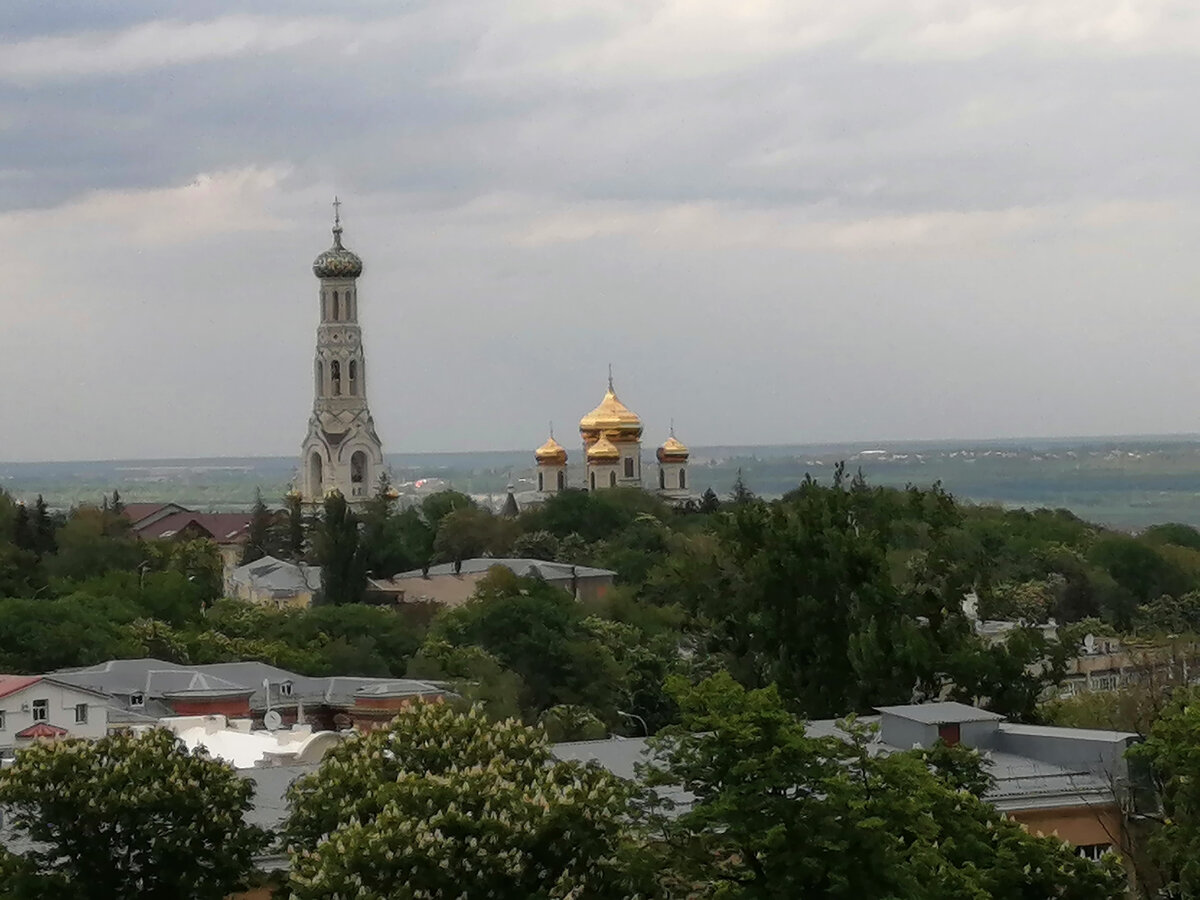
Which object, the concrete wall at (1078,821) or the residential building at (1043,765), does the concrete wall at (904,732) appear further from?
the concrete wall at (1078,821)

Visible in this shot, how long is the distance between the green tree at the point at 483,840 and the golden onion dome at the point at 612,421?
371 ft

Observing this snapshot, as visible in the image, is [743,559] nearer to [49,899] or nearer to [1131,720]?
[1131,720]

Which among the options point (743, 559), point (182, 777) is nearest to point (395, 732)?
point (182, 777)

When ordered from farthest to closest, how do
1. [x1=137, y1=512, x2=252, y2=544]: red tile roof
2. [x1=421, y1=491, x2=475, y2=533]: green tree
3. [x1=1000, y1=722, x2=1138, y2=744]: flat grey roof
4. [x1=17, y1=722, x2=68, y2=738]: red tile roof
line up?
1. [x1=137, y1=512, x2=252, y2=544]: red tile roof
2. [x1=421, y1=491, x2=475, y2=533]: green tree
3. [x1=17, y1=722, x2=68, y2=738]: red tile roof
4. [x1=1000, y1=722, x2=1138, y2=744]: flat grey roof

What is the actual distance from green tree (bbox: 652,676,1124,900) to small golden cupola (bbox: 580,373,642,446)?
11369 centimetres

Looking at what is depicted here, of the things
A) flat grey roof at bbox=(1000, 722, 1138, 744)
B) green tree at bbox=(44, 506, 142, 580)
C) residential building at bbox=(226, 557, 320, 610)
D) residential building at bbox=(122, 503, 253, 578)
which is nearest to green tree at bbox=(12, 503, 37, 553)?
green tree at bbox=(44, 506, 142, 580)

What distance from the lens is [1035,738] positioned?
26.8m

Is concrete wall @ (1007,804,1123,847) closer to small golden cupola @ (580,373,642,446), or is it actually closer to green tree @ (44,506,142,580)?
green tree @ (44,506,142,580)

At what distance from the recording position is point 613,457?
5157 inches

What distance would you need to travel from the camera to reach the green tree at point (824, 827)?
19562 mm

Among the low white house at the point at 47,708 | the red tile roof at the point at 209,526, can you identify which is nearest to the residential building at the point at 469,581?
the red tile roof at the point at 209,526

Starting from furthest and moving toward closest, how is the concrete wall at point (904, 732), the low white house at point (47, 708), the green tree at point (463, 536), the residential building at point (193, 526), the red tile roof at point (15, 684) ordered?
the residential building at point (193, 526) → the green tree at point (463, 536) → the red tile roof at point (15, 684) → the low white house at point (47, 708) → the concrete wall at point (904, 732)

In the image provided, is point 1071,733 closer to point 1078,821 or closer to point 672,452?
point 1078,821

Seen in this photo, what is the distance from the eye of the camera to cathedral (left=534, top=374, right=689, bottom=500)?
13125 centimetres
